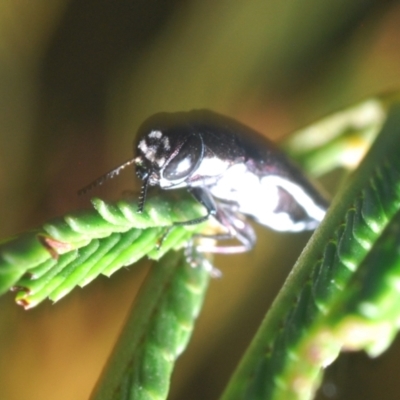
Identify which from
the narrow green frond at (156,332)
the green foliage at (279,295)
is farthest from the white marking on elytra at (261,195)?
the narrow green frond at (156,332)

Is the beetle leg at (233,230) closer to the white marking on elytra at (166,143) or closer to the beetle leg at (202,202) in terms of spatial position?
the beetle leg at (202,202)

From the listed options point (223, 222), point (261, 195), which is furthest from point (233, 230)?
point (261, 195)

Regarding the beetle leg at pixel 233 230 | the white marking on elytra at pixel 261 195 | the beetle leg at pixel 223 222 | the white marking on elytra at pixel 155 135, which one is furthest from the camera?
the white marking on elytra at pixel 261 195

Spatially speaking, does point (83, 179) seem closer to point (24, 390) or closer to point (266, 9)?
point (24, 390)

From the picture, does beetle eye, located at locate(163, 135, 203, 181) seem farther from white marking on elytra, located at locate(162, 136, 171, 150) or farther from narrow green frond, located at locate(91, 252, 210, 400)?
narrow green frond, located at locate(91, 252, 210, 400)

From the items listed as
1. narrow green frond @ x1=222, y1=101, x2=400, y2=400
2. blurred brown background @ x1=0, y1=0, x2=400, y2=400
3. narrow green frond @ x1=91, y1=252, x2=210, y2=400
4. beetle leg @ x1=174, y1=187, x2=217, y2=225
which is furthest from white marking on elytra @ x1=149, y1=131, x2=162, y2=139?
narrow green frond @ x1=222, y1=101, x2=400, y2=400

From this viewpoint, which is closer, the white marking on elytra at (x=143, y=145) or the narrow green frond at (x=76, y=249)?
the narrow green frond at (x=76, y=249)

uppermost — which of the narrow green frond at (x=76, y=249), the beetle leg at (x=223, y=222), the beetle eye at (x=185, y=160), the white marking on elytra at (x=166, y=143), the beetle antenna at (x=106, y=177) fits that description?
the beetle antenna at (x=106, y=177)

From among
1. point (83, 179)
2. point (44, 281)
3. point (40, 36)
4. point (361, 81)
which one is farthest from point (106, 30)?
point (44, 281)
